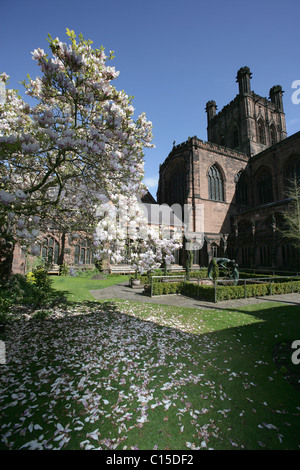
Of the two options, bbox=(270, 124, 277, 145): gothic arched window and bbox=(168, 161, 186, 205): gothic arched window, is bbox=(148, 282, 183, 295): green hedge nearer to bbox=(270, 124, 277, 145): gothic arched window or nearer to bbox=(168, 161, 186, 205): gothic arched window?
bbox=(168, 161, 186, 205): gothic arched window

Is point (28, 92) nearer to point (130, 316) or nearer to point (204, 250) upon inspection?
point (130, 316)

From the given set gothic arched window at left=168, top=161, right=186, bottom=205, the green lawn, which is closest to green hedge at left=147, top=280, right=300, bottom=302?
the green lawn

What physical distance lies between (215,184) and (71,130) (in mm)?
32934

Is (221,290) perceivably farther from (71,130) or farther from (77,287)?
(71,130)

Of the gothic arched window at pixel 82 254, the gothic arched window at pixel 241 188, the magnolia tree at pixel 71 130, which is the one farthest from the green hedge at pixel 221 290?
the gothic arched window at pixel 241 188

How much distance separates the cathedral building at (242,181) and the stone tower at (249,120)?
17 centimetres

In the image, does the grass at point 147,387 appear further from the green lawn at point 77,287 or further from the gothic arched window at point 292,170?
the gothic arched window at point 292,170

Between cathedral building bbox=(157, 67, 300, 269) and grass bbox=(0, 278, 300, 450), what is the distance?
69.8 feet

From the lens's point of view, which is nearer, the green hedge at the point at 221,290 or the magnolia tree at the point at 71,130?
the magnolia tree at the point at 71,130

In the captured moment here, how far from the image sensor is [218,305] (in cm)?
→ 1041

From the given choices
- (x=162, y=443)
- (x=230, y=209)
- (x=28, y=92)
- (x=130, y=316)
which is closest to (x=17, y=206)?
(x=28, y=92)

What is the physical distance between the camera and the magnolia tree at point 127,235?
5277 millimetres

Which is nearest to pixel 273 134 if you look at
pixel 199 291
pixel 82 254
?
pixel 82 254
